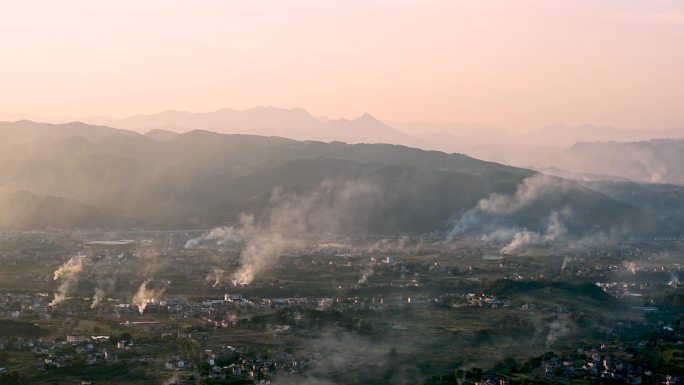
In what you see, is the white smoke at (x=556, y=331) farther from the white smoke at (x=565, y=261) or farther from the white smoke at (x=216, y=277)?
the white smoke at (x=565, y=261)

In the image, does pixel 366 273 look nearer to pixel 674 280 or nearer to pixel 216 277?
pixel 216 277

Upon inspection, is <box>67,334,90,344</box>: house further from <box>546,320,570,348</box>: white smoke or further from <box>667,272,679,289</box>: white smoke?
<box>667,272,679,289</box>: white smoke

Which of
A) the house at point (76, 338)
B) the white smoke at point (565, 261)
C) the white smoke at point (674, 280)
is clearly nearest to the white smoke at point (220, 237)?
the white smoke at point (565, 261)

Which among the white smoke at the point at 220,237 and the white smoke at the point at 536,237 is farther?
the white smoke at the point at 536,237

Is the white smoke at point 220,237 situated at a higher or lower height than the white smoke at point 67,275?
higher

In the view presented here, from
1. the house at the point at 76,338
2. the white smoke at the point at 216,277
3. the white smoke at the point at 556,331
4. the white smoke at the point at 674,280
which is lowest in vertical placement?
the house at the point at 76,338

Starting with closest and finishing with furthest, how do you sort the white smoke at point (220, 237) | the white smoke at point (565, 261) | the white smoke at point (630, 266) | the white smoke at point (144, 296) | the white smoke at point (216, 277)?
the white smoke at point (144, 296), the white smoke at point (216, 277), the white smoke at point (630, 266), the white smoke at point (565, 261), the white smoke at point (220, 237)
